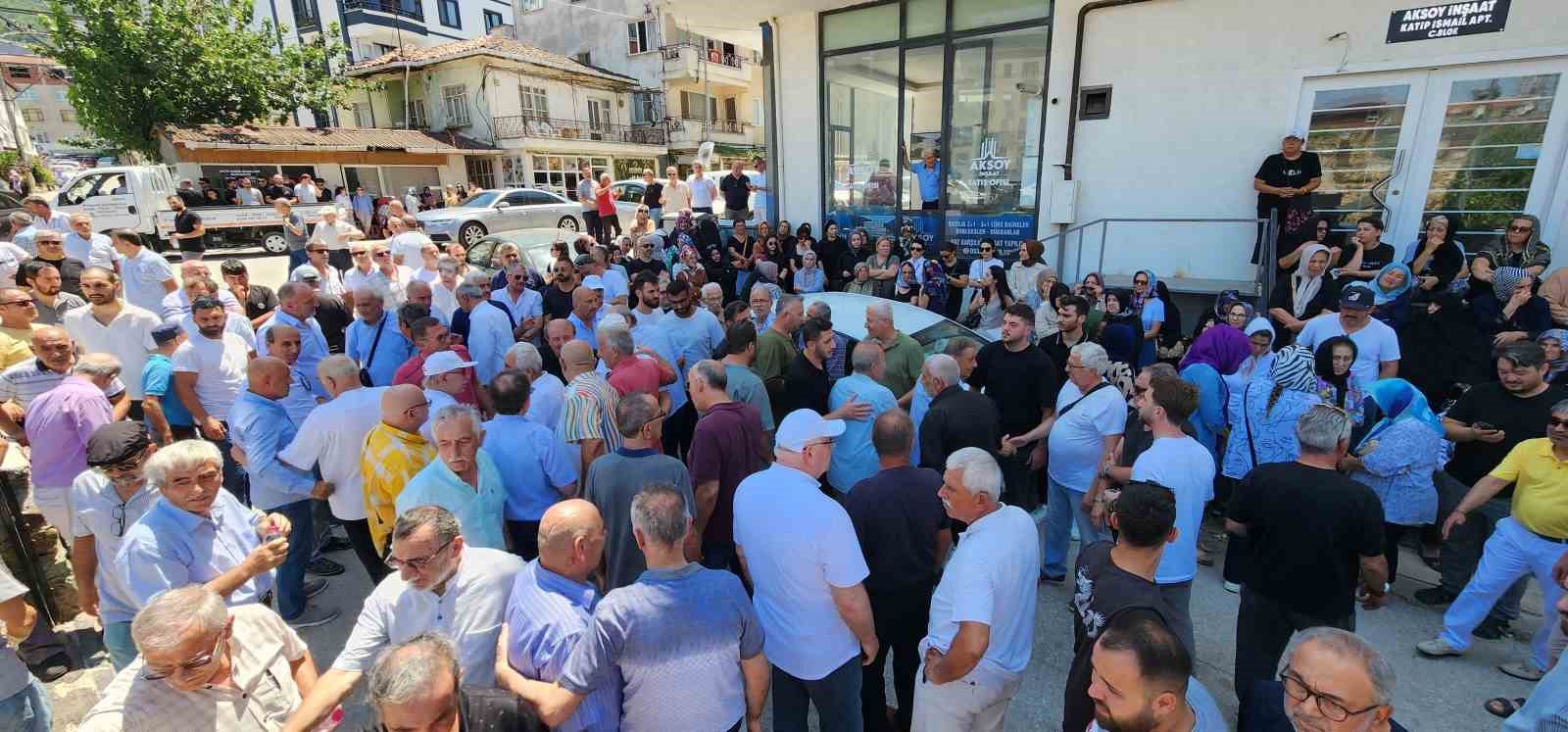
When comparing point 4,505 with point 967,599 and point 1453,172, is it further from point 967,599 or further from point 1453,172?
point 1453,172

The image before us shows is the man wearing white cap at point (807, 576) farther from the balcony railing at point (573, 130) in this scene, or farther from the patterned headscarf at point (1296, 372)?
the balcony railing at point (573, 130)

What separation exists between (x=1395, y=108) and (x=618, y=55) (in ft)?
115

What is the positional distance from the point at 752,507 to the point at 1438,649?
3.91 metres

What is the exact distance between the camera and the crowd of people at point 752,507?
206 cm

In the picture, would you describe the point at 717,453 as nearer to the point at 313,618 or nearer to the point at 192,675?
the point at 192,675

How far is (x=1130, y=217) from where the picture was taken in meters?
9.01

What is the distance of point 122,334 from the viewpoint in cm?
482

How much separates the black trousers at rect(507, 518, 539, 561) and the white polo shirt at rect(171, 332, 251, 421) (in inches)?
99.6

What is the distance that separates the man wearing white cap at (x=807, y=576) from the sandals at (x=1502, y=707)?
10.3 ft

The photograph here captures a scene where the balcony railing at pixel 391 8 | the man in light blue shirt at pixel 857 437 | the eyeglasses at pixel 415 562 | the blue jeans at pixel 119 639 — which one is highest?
the balcony railing at pixel 391 8

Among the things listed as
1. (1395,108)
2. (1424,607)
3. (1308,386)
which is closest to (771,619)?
(1308,386)

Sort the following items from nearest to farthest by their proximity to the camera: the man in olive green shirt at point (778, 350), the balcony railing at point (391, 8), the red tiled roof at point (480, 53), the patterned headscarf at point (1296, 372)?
the patterned headscarf at point (1296, 372) < the man in olive green shirt at point (778, 350) < the red tiled roof at point (480, 53) < the balcony railing at point (391, 8)

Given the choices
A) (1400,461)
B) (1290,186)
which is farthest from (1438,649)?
(1290,186)

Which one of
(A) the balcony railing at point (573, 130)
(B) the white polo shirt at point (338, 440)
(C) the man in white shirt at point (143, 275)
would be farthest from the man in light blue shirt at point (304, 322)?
(A) the balcony railing at point (573, 130)
